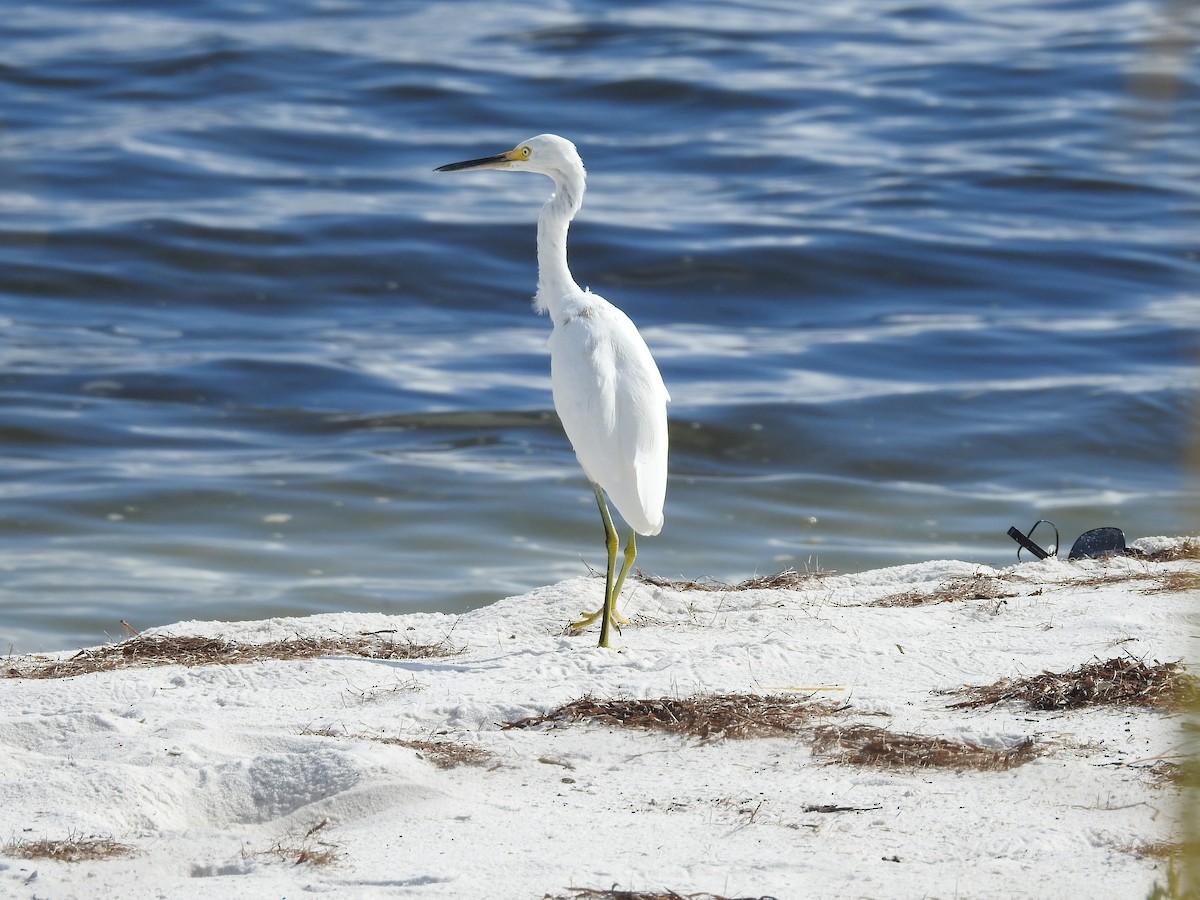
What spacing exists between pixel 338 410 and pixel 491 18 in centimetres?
1907

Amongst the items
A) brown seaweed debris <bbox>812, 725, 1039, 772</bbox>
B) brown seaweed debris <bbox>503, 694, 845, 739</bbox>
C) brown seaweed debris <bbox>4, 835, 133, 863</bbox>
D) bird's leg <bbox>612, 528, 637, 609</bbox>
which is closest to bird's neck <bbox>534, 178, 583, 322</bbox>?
bird's leg <bbox>612, 528, 637, 609</bbox>

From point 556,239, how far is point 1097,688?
312 centimetres

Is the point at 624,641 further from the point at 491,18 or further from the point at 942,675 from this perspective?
the point at 491,18

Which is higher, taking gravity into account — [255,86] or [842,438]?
[255,86]

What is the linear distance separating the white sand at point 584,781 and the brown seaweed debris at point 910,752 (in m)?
0.04

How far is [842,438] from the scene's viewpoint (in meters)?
11.6

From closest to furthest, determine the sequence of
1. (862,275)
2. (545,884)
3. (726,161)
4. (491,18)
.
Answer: (545,884) < (862,275) < (726,161) < (491,18)

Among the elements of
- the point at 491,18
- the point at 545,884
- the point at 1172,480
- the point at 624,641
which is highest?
the point at 491,18

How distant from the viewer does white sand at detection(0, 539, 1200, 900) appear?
2.95 metres

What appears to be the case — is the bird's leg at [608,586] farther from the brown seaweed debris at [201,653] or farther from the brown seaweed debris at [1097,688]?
the brown seaweed debris at [1097,688]

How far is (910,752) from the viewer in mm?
3547

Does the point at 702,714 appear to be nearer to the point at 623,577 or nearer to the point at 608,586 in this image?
the point at 608,586

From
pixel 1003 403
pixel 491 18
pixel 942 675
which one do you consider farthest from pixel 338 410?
pixel 491 18

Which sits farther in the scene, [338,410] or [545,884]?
[338,410]
